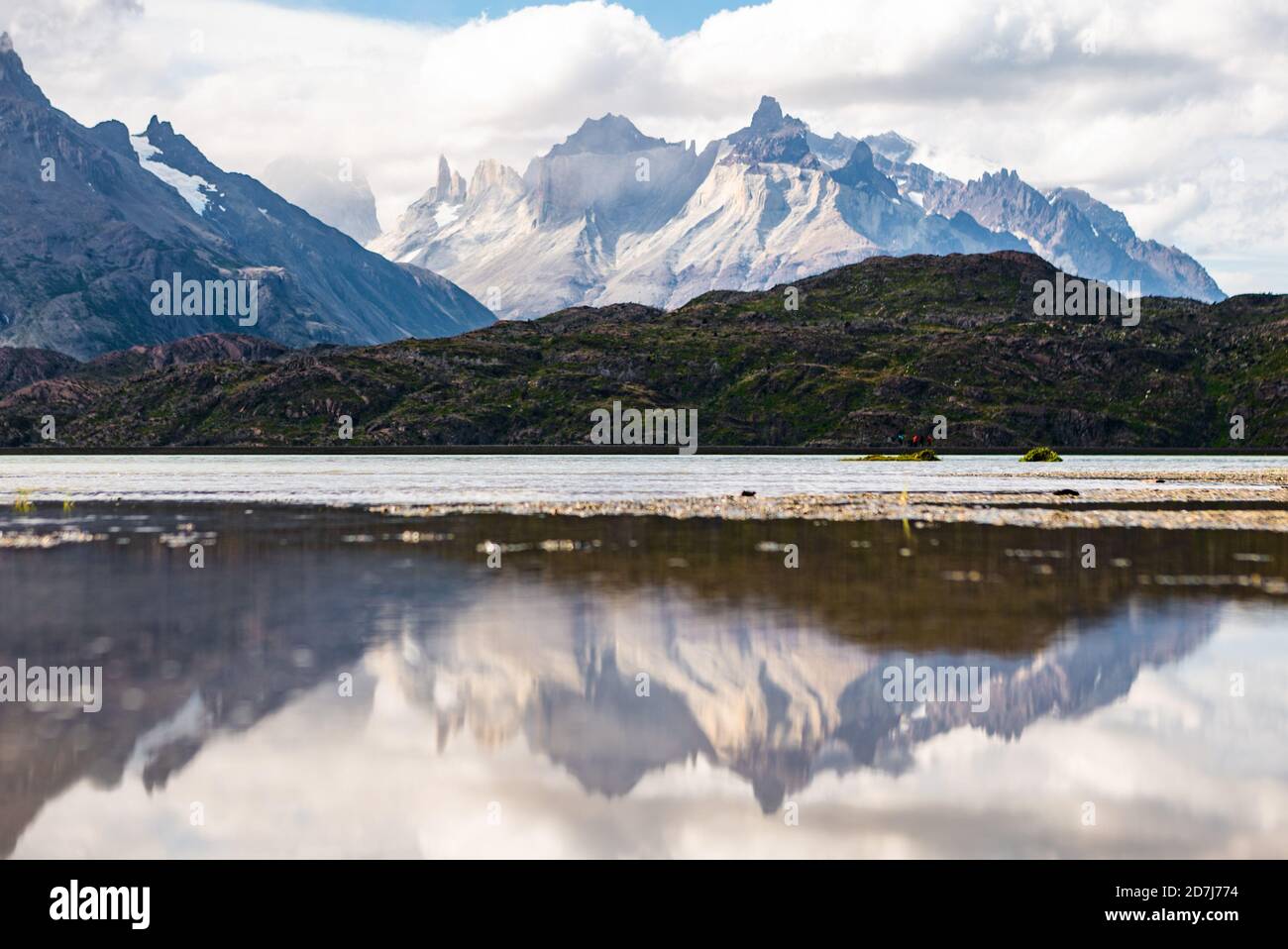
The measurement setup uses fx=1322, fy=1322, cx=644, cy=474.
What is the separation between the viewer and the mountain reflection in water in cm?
1662

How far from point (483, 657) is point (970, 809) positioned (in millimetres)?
13154

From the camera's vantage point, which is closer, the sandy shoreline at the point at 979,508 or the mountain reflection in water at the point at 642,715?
the mountain reflection in water at the point at 642,715

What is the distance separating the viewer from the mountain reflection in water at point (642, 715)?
16.6 metres

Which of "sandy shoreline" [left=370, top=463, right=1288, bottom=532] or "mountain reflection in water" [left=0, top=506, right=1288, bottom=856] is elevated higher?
"sandy shoreline" [left=370, top=463, right=1288, bottom=532]

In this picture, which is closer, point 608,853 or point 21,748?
point 608,853

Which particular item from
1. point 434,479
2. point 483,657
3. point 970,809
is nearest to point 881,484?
point 434,479

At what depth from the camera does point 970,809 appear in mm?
17312

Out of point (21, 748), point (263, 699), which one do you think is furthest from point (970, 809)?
point (21, 748)

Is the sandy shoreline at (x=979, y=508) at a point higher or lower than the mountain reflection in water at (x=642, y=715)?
higher

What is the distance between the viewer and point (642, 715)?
22594 mm
